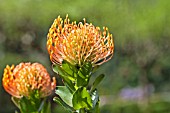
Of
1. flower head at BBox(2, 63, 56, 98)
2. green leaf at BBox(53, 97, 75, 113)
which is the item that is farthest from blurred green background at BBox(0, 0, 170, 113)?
green leaf at BBox(53, 97, 75, 113)

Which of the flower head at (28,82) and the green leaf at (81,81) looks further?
the flower head at (28,82)

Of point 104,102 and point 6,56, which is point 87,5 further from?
point 104,102

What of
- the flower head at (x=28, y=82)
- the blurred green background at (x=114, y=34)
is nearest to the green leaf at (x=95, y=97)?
the flower head at (x=28, y=82)

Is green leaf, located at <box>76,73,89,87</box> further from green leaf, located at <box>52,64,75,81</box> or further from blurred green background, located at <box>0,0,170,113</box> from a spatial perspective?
blurred green background, located at <box>0,0,170,113</box>

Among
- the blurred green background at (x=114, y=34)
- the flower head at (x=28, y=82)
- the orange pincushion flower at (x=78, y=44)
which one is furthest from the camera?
the blurred green background at (x=114, y=34)

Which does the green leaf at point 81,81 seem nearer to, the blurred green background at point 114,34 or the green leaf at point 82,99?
the green leaf at point 82,99

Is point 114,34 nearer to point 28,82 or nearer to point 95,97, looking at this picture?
point 28,82
